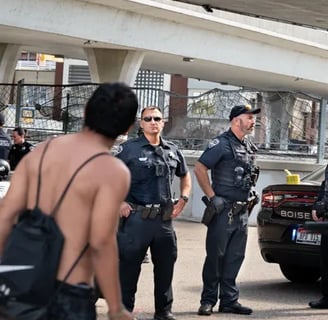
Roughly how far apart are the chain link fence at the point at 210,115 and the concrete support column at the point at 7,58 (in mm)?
12104

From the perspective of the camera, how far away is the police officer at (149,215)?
661 cm

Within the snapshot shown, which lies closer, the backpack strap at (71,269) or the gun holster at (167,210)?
the backpack strap at (71,269)

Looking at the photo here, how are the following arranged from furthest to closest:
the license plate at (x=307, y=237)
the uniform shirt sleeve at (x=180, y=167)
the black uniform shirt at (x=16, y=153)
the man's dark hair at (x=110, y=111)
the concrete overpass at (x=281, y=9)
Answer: the black uniform shirt at (x=16, y=153) < the concrete overpass at (x=281, y=9) < the license plate at (x=307, y=237) < the uniform shirt sleeve at (x=180, y=167) < the man's dark hair at (x=110, y=111)

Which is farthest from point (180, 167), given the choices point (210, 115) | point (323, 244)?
point (210, 115)

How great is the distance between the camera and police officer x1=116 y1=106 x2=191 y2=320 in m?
6.61

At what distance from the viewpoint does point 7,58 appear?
2891 centimetres

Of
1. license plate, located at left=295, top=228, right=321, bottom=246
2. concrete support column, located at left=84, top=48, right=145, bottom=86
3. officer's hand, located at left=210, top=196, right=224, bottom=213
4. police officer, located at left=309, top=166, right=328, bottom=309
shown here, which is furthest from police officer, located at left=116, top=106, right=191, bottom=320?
concrete support column, located at left=84, top=48, right=145, bottom=86

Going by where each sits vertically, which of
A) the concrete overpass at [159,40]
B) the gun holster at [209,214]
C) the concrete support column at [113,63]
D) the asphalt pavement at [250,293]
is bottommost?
the asphalt pavement at [250,293]

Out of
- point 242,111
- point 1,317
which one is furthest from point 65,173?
point 242,111

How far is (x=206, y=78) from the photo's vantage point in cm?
3716

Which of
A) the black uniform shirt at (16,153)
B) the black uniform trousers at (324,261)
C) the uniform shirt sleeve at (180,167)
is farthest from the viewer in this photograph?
the black uniform shirt at (16,153)

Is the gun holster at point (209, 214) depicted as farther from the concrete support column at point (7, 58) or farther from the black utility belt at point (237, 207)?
the concrete support column at point (7, 58)

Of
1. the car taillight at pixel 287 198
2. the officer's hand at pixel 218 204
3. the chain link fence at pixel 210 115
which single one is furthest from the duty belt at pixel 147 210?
the chain link fence at pixel 210 115

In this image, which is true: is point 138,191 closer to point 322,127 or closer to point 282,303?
point 282,303
